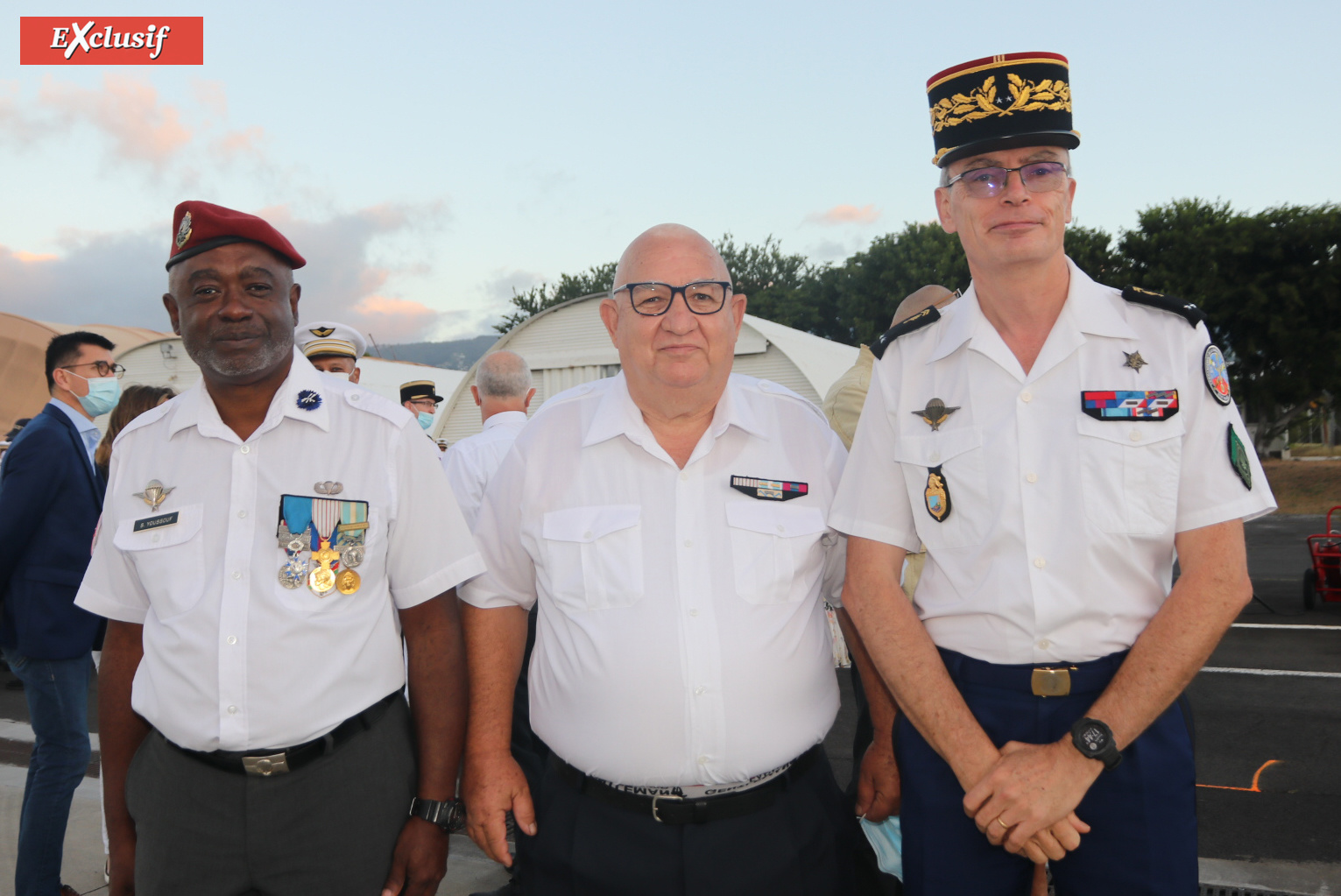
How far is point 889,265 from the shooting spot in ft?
127

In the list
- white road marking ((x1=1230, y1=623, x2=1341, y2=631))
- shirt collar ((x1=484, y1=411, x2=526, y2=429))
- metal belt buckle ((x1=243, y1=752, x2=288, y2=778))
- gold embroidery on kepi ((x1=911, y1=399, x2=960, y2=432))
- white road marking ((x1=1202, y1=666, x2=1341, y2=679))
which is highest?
shirt collar ((x1=484, y1=411, x2=526, y2=429))

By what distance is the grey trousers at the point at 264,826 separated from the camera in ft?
6.32

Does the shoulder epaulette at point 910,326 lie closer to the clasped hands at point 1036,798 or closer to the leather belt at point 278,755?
the clasped hands at point 1036,798

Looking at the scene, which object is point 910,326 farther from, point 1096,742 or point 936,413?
point 1096,742

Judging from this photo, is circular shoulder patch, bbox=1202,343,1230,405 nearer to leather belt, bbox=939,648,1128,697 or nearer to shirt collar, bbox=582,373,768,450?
leather belt, bbox=939,648,1128,697

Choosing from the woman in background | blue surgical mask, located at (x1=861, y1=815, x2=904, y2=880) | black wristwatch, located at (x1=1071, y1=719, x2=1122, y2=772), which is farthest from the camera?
the woman in background

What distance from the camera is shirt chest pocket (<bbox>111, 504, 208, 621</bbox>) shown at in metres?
2.00

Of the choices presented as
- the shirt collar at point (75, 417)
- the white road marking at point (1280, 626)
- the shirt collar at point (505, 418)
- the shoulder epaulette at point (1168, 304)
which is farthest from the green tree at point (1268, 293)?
the shirt collar at point (75, 417)

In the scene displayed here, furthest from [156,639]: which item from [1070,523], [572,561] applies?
[1070,523]

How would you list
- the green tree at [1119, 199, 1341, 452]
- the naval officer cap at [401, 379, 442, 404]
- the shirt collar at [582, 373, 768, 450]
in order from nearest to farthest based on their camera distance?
the shirt collar at [582, 373, 768, 450]
the naval officer cap at [401, 379, 442, 404]
the green tree at [1119, 199, 1341, 452]

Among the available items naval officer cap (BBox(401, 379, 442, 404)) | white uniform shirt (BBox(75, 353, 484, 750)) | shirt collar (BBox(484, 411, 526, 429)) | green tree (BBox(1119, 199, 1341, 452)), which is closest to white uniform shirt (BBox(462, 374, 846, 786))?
white uniform shirt (BBox(75, 353, 484, 750))

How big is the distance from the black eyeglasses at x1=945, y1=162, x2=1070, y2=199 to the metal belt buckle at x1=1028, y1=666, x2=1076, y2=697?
1.03 metres

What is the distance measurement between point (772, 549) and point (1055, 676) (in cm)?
68

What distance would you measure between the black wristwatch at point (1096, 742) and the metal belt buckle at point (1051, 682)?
0.27 ft
